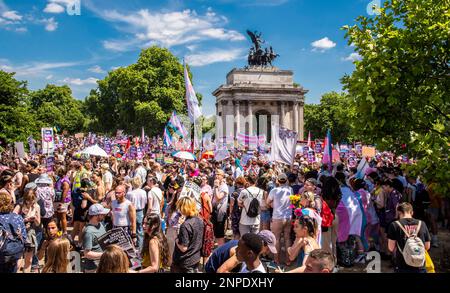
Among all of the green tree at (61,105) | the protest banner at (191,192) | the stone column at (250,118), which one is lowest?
the protest banner at (191,192)

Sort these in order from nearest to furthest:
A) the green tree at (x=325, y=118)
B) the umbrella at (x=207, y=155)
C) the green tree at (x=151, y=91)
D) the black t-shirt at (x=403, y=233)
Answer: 1. the black t-shirt at (x=403, y=233)
2. the umbrella at (x=207, y=155)
3. the green tree at (x=151, y=91)
4. the green tree at (x=325, y=118)

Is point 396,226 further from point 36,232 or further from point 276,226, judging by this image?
point 36,232

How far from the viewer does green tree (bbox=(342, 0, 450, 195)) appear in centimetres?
662

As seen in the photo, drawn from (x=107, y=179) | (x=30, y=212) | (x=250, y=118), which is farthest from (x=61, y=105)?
(x=30, y=212)

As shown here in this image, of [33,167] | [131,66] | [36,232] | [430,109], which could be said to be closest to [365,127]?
[430,109]

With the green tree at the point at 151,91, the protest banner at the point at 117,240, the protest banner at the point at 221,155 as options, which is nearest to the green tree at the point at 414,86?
the protest banner at the point at 117,240

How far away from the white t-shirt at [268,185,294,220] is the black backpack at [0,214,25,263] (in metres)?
4.69

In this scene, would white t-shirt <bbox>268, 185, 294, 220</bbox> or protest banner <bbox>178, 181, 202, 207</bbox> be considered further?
white t-shirt <bbox>268, 185, 294, 220</bbox>

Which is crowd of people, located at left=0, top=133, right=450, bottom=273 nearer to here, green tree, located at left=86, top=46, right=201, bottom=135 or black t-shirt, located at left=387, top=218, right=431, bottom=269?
black t-shirt, located at left=387, top=218, right=431, bottom=269

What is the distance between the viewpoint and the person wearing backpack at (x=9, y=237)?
5.52 meters

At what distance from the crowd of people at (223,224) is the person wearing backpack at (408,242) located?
1 centimetres

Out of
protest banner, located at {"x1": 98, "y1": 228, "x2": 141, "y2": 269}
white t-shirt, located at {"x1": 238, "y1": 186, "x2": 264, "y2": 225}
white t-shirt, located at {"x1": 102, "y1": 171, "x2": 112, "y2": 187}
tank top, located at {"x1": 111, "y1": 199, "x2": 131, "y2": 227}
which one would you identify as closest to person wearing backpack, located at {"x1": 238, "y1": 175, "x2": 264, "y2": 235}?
white t-shirt, located at {"x1": 238, "y1": 186, "x2": 264, "y2": 225}

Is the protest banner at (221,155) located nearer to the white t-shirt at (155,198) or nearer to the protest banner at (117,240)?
the white t-shirt at (155,198)

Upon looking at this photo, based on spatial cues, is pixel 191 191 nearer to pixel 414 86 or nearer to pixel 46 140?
pixel 414 86
